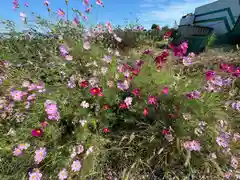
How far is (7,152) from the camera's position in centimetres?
167

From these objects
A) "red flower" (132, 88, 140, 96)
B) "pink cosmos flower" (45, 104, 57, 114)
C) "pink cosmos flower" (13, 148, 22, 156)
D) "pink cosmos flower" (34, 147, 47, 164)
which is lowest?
"pink cosmos flower" (13, 148, 22, 156)

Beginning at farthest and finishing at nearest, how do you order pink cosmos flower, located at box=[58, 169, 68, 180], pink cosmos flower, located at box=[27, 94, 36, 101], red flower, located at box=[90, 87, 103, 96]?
pink cosmos flower, located at box=[27, 94, 36, 101]
red flower, located at box=[90, 87, 103, 96]
pink cosmos flower, located at box=[58, 169, 68, 180]

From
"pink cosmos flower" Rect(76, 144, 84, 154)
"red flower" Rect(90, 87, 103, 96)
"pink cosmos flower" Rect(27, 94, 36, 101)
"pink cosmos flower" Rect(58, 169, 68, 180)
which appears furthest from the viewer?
"pink cosmos flower" Rect(27, 94, 36, 101)

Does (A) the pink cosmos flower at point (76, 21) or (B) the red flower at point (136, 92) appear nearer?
(B) the red flower at point (136, 92)

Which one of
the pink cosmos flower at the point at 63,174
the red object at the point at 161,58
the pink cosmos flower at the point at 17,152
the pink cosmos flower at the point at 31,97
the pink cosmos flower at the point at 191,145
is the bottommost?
the pink cosmos flower at the point at 63,174

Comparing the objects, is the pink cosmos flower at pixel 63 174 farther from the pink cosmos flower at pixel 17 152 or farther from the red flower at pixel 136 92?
the red flower at pixel 136 92

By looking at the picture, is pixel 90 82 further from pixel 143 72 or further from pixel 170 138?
pixel 170 138

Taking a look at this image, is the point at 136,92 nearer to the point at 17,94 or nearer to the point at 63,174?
the point at 63,174

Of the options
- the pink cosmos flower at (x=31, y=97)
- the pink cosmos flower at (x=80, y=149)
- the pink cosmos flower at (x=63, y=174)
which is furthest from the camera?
the pink cosmos flower at (x=31, y=97)

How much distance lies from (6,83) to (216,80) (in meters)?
2.33

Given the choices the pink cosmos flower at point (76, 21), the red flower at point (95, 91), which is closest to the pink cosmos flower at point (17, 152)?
the red flower at point (95, 91)

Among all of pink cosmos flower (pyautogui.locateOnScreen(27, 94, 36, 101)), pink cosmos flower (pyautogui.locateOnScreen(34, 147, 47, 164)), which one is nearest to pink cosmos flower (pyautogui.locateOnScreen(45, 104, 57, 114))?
pink cosmos flower (pyautogui.locateOnScreen(34, 147, 47, 164))

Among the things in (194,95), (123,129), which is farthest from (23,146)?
(194,95)

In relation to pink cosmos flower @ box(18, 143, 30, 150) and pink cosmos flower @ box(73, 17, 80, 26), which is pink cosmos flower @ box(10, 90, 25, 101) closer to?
pink cosmos flower @ box(18, 143, 30, 150)
